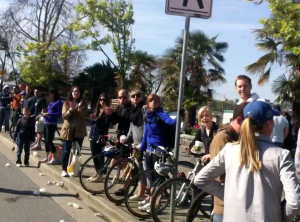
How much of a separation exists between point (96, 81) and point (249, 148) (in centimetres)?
3265

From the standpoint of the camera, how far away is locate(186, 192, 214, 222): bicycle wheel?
5.16 m

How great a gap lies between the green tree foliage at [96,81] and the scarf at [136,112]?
2704 centimetres

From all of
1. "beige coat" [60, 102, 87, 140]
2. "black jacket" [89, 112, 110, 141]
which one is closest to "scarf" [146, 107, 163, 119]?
"black jacket" [89, 112, 110, 141]

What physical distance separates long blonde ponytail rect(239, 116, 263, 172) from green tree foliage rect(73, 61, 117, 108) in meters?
32.1

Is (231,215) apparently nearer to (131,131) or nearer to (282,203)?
(282,203)

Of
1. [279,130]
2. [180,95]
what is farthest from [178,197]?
[279,130]

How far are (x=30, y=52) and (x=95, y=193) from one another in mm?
35525

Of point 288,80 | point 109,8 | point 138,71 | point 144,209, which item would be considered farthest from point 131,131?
point 109,8

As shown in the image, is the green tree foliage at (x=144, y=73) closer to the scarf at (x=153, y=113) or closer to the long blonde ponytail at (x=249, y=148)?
the scarf at (x=153, y=113)

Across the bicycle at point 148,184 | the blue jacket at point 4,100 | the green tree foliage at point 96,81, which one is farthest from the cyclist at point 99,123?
the green tree foliage at point 96,81

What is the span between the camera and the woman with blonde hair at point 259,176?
311 cm

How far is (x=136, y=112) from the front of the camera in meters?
8.18

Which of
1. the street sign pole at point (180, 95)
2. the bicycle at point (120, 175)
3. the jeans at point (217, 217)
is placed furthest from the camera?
the bicycle at point (120, 175)

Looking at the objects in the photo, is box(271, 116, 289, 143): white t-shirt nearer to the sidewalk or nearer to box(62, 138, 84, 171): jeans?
the sidewalk
